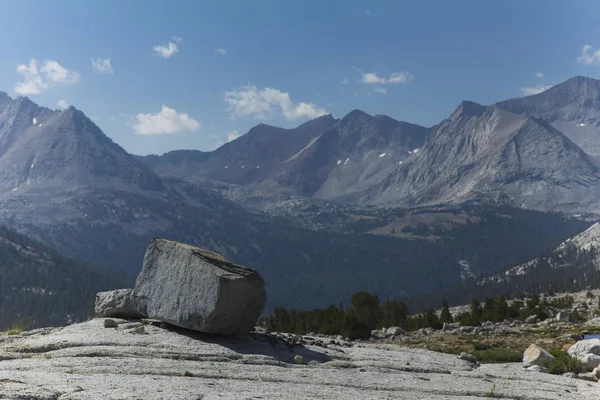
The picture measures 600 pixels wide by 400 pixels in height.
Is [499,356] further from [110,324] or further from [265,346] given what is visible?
[110,324]

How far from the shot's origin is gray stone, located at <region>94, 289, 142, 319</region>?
38.8m

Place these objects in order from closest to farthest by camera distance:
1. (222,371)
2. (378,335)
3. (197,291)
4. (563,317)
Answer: (222,371), (197,291), (378,335), (563,317)

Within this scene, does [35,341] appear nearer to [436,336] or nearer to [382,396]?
[382,396]

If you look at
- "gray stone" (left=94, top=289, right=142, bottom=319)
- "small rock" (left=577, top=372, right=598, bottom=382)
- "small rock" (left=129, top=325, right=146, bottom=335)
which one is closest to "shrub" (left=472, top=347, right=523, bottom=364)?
"small rock" (left=577, top=372, right=598, bottom=382)

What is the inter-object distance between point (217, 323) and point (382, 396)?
11.9 meters

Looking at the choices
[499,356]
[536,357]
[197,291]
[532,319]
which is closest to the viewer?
[197,291]

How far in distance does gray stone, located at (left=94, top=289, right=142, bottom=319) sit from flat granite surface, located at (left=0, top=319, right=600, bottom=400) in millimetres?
2295

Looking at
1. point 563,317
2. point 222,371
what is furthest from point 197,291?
point 563,317

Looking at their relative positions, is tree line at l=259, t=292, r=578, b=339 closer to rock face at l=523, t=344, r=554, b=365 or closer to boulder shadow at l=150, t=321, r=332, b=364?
rock face at l=523, t=344, r=554, b=365

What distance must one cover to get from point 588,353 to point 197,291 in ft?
96.4

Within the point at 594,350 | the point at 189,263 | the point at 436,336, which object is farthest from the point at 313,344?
the point at 436,336

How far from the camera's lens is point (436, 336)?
229ft

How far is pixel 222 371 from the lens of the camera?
89.4 feet

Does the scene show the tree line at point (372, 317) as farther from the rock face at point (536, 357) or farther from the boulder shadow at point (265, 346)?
the boulder shadow at point (265, 346)
